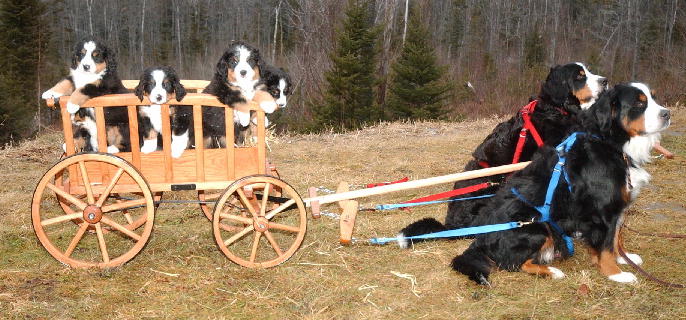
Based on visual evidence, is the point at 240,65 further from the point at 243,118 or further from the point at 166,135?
the point at 166,135

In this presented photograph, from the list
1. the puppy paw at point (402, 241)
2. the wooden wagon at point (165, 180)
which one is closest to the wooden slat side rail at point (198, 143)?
the wooden wagon at point (165, 180)

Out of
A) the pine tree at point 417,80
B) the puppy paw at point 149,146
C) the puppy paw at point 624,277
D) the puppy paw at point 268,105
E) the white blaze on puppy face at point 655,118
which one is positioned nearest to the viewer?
the white blaze on puppy face at point 655,118

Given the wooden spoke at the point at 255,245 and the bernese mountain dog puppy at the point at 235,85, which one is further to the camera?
the bernese mountain dog puppy at the point at 235,85

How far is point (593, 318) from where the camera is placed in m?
3.34

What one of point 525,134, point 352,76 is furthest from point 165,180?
point 352,76

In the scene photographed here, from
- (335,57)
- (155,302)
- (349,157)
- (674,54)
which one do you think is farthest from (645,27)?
(155,302)

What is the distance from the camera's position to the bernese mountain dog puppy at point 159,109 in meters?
4.06

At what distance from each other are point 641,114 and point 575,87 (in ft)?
3.58

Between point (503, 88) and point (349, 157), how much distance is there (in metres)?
19.0

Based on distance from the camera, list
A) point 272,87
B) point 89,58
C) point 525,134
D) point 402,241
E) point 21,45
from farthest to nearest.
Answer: point 21,45
point 272,87
point 525,134
point 402,241
point 89,58

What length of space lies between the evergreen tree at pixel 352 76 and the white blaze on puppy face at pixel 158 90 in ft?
50.7

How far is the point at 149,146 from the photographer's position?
14.0 feet

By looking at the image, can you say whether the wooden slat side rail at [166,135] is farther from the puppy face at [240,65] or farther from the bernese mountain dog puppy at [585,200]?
the bernese mountain dog puppy at [585,200]

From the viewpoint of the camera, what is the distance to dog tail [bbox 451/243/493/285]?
3.79 m
